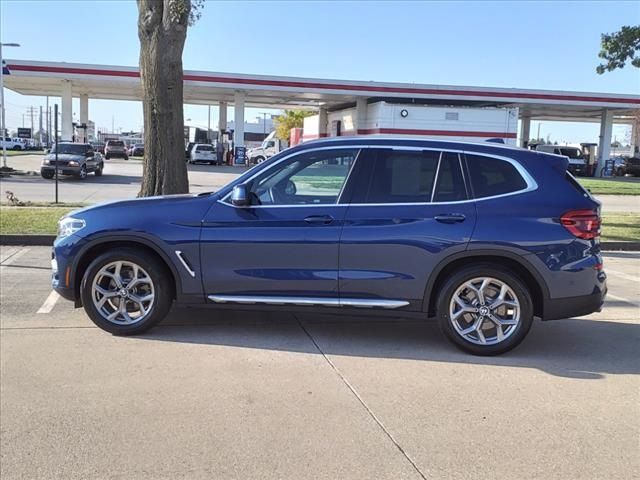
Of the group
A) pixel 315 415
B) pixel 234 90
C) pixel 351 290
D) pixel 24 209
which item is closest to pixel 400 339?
pixel 351 290

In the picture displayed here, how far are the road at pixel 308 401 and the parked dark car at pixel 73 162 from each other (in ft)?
71.0

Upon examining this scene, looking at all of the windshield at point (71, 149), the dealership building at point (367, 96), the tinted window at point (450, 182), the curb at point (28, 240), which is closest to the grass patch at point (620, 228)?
the tinted window at point (450, 182)

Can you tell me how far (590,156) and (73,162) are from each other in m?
41.6

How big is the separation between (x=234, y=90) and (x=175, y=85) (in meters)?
33.9

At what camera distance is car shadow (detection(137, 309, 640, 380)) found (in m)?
A: 5.27

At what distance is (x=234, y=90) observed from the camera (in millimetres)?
43406

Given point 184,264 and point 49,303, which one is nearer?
point 184,264

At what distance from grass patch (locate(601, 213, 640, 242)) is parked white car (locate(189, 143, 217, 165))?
1280 inches

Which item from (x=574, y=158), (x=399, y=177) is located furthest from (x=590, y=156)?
(x=399, y=177)

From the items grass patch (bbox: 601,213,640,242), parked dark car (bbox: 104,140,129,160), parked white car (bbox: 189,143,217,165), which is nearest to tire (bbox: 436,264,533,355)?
grass patch (bbox: 601,213,640,242)

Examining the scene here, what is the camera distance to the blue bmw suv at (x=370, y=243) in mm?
5238

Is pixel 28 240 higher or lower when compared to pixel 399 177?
lower

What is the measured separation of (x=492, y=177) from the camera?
17.8ft

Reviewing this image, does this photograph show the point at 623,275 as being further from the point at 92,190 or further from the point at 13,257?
the point at 92,190
